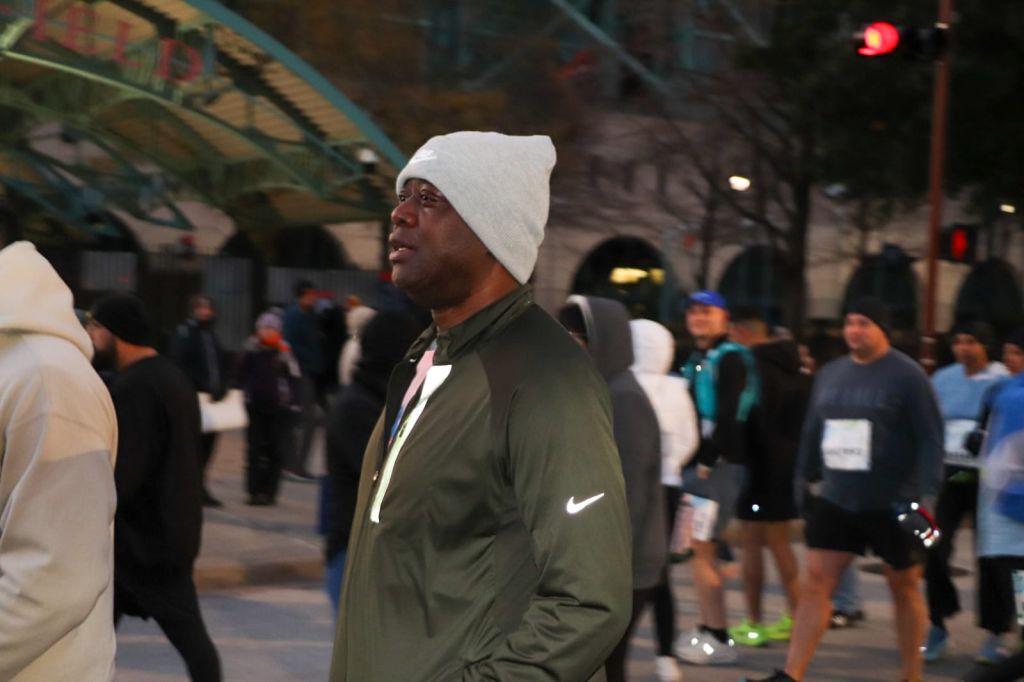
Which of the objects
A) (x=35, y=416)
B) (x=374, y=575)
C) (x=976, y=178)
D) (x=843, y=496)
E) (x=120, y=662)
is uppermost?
(x=976, y=178)

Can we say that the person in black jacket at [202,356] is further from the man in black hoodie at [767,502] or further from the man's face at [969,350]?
the man's face at [969,350]

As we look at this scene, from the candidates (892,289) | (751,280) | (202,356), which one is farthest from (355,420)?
(892,289)

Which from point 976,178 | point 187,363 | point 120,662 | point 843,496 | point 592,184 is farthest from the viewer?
point 592,184

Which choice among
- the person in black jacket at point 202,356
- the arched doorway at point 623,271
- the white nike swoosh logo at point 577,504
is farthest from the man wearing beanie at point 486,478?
the arched doorway at point 623,271

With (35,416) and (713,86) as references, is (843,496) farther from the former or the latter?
(713,86)

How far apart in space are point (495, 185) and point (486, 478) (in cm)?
44

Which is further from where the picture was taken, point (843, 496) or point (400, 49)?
point (400, 49)

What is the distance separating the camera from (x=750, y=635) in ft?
30.8

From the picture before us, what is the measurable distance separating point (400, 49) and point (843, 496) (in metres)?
21.5

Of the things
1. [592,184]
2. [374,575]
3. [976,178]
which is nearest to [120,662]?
[374,575]

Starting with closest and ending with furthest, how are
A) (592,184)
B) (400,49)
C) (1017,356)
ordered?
(1017,356), (400,49), (592,184)

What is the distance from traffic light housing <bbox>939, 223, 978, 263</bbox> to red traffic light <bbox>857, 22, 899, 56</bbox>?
1.78 m

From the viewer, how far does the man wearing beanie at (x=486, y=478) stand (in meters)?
2.37

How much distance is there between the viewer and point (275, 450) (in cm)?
1404
